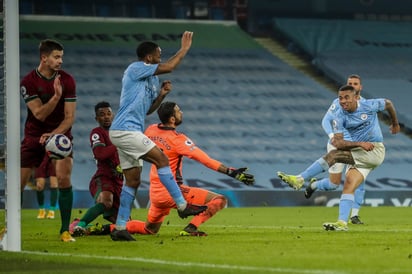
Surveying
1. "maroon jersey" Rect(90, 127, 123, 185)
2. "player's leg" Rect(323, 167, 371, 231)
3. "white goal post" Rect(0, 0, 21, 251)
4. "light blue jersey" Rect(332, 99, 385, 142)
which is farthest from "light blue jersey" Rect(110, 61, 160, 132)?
"light blue jersey" Rect(332, 99, 385, 142)

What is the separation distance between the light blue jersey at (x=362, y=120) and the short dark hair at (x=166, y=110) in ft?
9.76

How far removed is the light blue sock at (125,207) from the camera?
11938 millimetres

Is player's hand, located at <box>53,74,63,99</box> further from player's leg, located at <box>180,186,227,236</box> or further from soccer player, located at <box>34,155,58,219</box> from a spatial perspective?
soccer player, located at <box>34,155,58,219</box>

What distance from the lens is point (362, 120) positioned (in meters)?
15.2

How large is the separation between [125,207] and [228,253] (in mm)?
2123

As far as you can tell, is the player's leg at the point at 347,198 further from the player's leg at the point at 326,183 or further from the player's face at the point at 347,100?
the player's face at the point at 347,100

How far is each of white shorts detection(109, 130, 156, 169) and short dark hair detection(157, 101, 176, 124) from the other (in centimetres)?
82

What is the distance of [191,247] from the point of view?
10938mm

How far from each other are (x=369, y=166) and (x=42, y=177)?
7637 mm

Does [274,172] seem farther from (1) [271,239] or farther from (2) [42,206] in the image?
(1) [271,239]

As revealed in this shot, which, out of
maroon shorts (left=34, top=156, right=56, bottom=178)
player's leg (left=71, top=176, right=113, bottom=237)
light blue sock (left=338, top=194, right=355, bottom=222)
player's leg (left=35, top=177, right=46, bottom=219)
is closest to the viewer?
player's leg (left=71, top=176, right=113, bottom=237)

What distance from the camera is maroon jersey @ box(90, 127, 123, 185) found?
13.9 meters

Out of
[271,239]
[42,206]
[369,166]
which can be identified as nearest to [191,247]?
[271,239]

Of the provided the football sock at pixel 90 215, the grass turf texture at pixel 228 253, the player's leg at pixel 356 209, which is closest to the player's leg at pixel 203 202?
the grass turf texture at pixel 228 253
